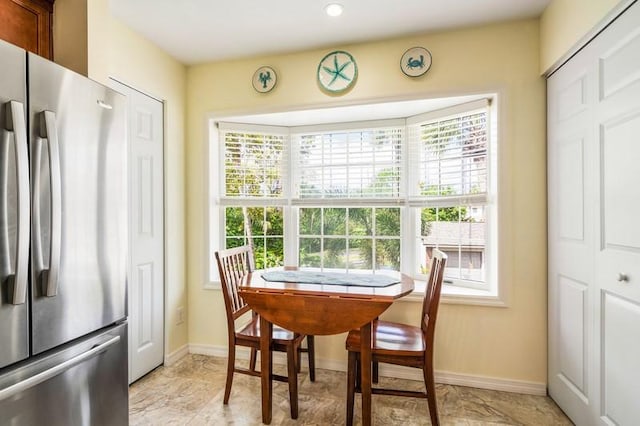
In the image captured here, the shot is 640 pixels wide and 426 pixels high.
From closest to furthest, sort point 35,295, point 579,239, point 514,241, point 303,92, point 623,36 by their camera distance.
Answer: point 35,295 → point 623,36 → point 579,239 → point 514,241 → point 303,92

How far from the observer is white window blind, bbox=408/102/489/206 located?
7.97ft

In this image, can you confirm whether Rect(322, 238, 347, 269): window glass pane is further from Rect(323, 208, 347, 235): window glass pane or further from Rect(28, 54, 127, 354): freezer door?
Rect(28, 54, 127, 354): freezer door

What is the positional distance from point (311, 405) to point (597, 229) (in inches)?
74.0

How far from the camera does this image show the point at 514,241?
2230 mm

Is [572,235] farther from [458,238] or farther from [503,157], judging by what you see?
[458,238]

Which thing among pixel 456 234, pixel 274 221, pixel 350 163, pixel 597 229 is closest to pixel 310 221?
pixel 274 221

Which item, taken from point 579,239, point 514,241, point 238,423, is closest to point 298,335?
point 238,423

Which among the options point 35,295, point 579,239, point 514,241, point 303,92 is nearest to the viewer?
point 35,295

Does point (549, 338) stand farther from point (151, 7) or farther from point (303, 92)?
point (151, 7)

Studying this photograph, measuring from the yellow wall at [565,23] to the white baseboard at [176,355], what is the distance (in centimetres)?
335

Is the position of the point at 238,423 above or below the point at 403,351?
below

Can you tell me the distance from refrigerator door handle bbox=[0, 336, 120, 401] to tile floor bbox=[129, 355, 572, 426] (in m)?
0.82

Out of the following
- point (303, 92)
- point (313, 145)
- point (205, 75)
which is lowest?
point (313, 145)

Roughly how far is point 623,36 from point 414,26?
1.14 meters
